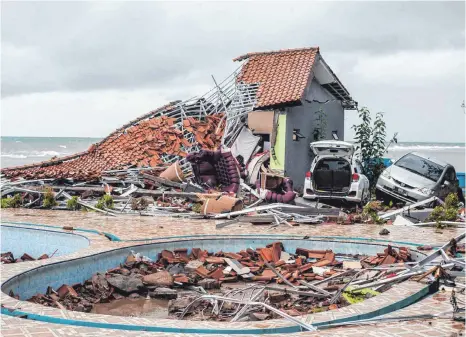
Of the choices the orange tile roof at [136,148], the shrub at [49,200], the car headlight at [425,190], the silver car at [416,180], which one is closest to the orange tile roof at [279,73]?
the orange tile roof at [136,148]

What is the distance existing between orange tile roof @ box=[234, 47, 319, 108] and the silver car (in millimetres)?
4758

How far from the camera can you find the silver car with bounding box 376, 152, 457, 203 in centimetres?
2005

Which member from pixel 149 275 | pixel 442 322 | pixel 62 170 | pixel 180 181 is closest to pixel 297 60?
pixel 180 181

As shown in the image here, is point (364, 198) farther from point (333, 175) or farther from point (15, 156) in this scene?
point (15, 156)

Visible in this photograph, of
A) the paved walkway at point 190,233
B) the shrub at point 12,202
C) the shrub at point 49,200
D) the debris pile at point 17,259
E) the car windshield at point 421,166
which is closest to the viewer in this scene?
the paved walkway at point 190,233

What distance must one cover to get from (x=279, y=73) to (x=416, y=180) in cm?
824

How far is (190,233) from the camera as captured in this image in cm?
1391

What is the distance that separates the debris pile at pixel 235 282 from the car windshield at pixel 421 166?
9640 mm

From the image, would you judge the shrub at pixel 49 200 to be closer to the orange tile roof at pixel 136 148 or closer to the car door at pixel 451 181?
the orange tile roof at pixel 136 148

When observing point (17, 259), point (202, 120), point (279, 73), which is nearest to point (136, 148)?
point (202, 120)

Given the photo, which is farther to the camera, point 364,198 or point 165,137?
point 165,137

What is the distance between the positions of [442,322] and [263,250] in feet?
17.5

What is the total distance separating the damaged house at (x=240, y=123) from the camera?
24.0 meters

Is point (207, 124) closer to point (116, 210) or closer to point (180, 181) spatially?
point (180, 181)
